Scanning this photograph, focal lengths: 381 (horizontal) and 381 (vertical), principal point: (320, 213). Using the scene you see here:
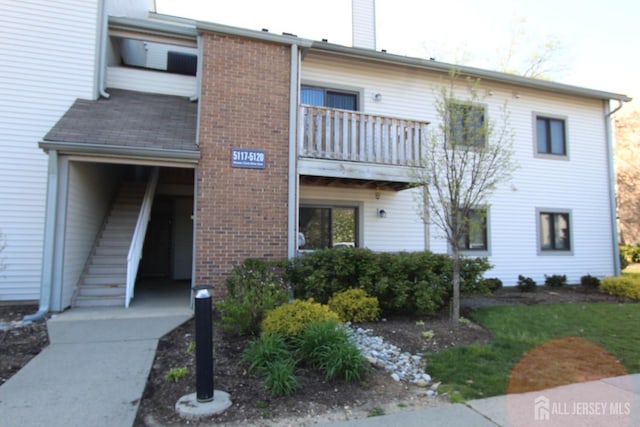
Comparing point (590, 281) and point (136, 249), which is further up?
point (136, 249)

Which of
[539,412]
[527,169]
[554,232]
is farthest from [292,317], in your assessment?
[554,232]

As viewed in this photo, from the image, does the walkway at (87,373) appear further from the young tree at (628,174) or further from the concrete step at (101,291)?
the young tree at (628,174)

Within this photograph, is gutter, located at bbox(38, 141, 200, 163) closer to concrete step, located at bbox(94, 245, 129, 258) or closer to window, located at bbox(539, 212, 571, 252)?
concrete step, located at bbox(94, 245, 129, 258)

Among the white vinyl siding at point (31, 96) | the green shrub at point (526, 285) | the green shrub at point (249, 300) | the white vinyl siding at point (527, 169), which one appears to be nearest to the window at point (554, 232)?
the white vinyl siding at point (527, 169)

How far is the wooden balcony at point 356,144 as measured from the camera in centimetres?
803

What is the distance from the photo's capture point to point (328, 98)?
9984 millimetres

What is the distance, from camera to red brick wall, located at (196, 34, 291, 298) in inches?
286

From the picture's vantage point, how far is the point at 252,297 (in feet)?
18.1

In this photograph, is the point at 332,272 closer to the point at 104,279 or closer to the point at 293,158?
the point at 293,158

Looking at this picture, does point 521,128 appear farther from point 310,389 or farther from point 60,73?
point 60,73

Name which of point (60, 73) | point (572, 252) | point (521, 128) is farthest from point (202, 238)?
point (572, 252)

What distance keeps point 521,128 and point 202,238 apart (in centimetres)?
991

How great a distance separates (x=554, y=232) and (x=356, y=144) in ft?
25.1

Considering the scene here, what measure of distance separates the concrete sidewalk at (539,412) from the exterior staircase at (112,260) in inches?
237
